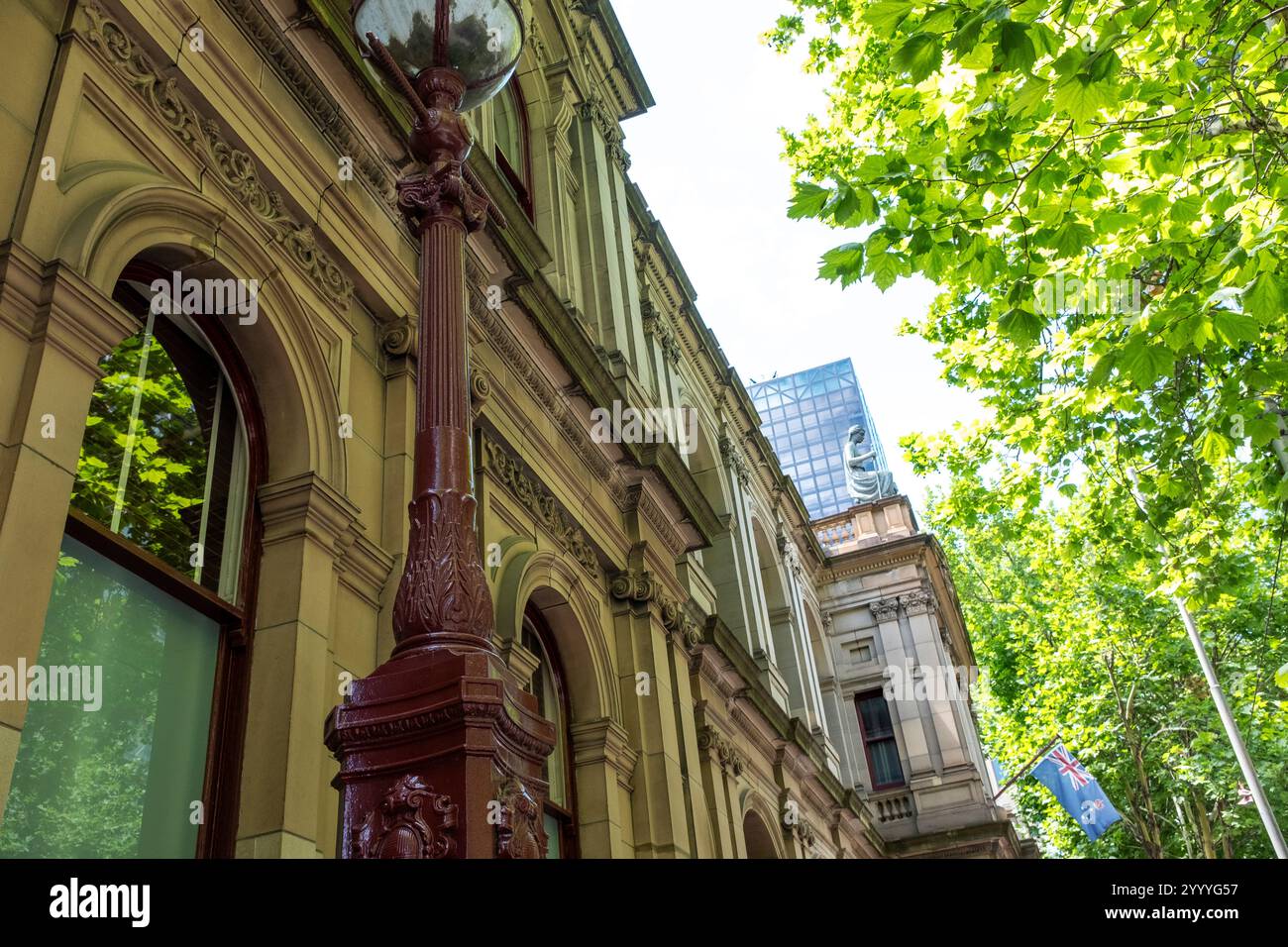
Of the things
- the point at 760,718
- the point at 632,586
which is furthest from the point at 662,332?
the point at 632,586

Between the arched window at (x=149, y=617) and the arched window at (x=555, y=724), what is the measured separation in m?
3.87

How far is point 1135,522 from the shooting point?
44.8ft

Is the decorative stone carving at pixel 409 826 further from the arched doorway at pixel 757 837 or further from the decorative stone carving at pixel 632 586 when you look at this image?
the arched doorway at pixel 757 837

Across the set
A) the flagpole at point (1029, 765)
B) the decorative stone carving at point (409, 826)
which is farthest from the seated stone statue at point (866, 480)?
the decorative stone carving at point (409, 826)

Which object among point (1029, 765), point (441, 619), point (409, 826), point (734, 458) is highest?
point (734, 458)

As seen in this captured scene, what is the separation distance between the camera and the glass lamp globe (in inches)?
162

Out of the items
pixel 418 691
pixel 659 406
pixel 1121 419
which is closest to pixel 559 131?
pixel 659 406

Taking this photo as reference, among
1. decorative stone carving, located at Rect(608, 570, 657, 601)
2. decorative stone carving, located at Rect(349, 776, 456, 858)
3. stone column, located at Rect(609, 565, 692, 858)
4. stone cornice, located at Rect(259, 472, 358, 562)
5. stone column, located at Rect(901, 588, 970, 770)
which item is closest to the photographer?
decorative stone carving, located at Rect(349, 776, 456, 858)

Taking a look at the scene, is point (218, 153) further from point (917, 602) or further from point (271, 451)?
point (917, 602)

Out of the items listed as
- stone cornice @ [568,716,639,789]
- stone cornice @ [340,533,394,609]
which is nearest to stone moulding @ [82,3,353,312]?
stone cornice @ [340,533,394,609]

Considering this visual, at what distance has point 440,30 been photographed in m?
4.11

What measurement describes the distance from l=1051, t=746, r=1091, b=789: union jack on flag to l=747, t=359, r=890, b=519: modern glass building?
34852 mm

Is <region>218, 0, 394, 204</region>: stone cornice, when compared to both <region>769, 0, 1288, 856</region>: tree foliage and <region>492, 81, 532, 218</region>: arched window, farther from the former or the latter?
<region>492, 81, 532, 218</region>: arched window

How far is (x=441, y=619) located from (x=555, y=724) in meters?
7.19
